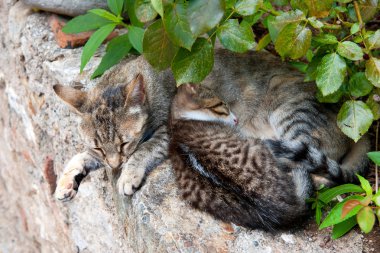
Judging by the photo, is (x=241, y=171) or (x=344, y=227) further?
(x=241, y=171)

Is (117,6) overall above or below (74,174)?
above

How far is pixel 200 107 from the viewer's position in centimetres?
332

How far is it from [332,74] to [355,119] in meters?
0.29

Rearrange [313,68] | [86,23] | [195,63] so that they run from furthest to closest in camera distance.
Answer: [86,23]
[313,68]
[195,63]

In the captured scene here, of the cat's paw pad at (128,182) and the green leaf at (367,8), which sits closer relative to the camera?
the green leaf at (367,8)

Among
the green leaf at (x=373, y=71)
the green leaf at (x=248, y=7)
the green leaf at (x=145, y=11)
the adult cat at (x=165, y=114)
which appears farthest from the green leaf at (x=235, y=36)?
the adult cat at (x=165, y=114)

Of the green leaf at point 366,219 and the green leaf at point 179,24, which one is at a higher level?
the green leaf at point 179,24

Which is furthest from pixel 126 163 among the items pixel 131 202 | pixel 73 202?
pixel 73 202

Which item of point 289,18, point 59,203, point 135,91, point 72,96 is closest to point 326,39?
point 289,18

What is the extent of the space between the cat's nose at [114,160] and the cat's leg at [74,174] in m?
0.21

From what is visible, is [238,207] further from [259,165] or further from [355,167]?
[355,167]

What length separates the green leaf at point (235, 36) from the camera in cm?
252

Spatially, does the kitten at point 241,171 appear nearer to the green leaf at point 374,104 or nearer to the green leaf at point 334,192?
the green leaf at point 334,192

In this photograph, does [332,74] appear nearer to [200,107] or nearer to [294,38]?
[294,38]
